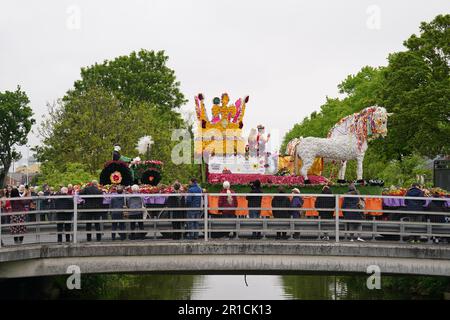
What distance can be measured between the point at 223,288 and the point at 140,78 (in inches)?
2037

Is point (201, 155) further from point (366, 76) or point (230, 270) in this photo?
point (366, 76)

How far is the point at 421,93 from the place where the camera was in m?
56.8

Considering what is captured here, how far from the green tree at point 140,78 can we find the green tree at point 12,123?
8.75 metres

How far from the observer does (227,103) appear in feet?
124

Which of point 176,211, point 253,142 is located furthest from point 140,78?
point 176,211

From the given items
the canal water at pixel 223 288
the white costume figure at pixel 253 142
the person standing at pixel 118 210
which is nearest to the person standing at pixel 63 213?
the person standing at pixel 118 210

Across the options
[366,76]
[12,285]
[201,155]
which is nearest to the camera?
[12,285]

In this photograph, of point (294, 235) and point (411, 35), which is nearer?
point (294, 235)

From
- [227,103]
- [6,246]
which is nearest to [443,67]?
[227,103]

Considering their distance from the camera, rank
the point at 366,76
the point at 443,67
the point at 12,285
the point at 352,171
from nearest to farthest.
→ the point at 12,285 → the point at 443,67 → the point at 352,171 → the point at 366,76

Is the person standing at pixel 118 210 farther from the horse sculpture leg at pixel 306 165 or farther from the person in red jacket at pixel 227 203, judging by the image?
the horse sculpture leg at pixel 306 165

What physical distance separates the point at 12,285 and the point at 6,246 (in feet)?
20.8

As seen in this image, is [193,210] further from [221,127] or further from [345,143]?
[221,127]

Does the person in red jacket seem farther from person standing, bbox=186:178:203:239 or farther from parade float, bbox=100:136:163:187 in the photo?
parade float, bbox=100:136:163:187
